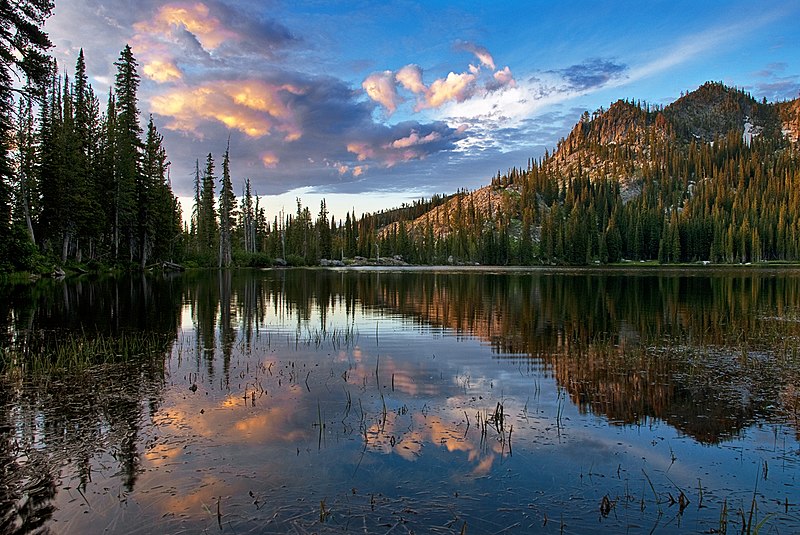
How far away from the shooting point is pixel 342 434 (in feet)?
33.4

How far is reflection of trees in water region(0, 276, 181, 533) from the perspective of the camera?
746cm

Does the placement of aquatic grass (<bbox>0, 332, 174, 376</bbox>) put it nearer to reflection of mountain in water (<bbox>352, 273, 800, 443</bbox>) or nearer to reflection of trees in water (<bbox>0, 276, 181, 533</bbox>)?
reflection of trees in water (<bbox>0, 276, 181, 533</bbox>)

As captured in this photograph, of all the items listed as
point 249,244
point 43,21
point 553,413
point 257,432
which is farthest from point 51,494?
point 249,244

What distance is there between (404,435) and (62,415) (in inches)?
282

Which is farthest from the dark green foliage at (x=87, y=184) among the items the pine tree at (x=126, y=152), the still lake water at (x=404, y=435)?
the still lake water at (x=404, y=435)

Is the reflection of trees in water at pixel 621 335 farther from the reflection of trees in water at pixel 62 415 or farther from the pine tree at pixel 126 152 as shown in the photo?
the pine tree at pixel 126 152

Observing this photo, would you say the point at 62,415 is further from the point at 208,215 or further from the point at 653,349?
the point at 208,215

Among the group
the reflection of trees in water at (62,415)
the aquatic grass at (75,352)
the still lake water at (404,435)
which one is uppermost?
the aquatic grass at (75,352)

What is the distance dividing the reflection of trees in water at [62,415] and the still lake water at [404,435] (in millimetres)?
52

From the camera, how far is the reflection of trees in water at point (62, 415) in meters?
7.46

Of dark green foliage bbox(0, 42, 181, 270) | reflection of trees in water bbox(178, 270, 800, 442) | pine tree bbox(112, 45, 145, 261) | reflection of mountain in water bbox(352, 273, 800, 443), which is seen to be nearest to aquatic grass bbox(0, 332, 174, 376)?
reflection of trees in water bbox(178, 270, 800, 442)

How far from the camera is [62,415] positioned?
1061cm

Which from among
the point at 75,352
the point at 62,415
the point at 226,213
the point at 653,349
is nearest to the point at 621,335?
the point at 653,349

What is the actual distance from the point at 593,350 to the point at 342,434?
12314 millimetres
